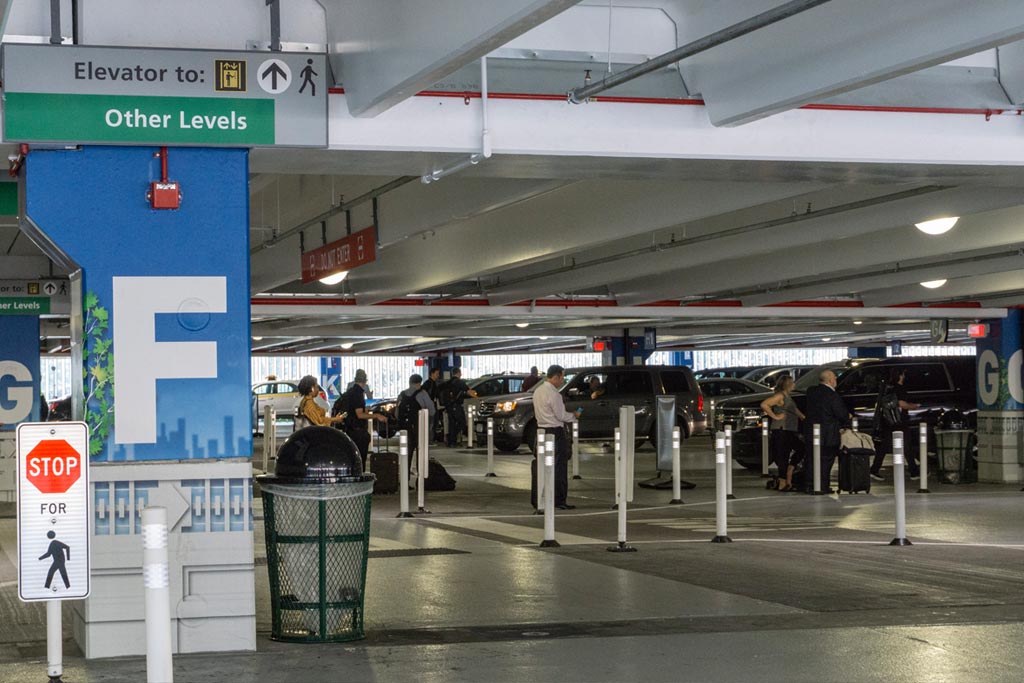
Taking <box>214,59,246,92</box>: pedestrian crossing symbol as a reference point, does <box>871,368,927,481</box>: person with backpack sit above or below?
below

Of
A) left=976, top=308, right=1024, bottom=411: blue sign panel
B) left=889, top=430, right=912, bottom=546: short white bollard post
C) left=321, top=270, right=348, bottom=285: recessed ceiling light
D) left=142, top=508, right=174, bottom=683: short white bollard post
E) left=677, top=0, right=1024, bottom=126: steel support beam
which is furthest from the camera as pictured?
left=976, top=308, right=1024, bottom=411: blue sign panel

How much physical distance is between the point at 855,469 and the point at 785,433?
1.32 m

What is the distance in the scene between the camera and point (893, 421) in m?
22.4

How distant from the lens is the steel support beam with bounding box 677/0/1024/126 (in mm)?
7117

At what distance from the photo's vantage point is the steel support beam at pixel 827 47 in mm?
7117

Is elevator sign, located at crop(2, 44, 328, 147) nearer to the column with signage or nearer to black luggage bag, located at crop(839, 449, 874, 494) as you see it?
black luggage bag, located at crop(839, 449, 874, 494)

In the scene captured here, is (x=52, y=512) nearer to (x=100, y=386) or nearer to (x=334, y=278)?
(x=100, y=386)

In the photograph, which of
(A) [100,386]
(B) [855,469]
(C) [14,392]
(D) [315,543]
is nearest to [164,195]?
(A) [100,386]

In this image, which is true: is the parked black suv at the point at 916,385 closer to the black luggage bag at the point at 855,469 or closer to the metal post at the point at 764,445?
the metal post at the point at 764,445

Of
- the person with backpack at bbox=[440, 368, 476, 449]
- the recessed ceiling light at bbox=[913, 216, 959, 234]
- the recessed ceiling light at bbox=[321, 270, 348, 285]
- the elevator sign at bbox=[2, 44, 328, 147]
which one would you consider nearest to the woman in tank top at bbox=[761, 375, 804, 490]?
the recessed ceiling light at bbox=[913, 216, 959, 234]

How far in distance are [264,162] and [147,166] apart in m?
0.92

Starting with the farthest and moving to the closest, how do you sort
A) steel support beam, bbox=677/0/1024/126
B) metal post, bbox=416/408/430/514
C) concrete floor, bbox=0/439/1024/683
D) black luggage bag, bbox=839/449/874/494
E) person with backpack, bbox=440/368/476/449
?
person with backpack, bbox=440/368/476/449, black luggage bag, bbox=839/449/874/494, metal post, bbox=416/408/430/514, concrete floor, bbox=0/439/1024/683, steel support beam, bbox=677/0/1024/126

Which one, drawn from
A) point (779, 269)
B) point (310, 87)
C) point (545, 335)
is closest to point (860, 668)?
point (310, 87)

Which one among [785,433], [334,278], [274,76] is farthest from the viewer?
[785,433]
